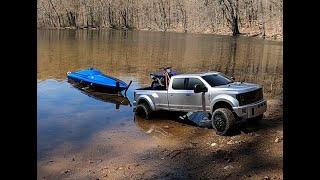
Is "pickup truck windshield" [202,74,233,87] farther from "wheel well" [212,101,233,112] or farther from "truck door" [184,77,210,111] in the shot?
"wheel well" [212,101,233,112]

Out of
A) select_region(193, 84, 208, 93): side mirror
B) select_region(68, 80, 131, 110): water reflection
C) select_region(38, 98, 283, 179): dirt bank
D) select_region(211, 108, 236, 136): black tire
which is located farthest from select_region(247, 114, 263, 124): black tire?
select_region(68, 80, 131, 110): water reflection

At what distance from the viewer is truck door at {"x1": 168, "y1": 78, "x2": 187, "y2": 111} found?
14.9 metres

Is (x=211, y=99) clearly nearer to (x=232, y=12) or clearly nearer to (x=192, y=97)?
(x=192, y=97)

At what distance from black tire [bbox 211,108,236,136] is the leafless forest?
4122 inches

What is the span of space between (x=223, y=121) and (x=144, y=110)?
4.50m

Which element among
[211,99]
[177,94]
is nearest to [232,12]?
[177,94]

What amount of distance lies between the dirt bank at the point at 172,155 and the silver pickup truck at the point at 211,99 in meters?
0.65

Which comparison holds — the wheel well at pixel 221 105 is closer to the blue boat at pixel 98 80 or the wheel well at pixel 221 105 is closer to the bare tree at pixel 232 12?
the blue boat at pixel 98 80

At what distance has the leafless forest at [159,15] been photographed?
121375 mm

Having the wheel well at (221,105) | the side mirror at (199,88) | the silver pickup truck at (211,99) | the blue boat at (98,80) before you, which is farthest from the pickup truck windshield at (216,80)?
the blue boat at (98,80)
